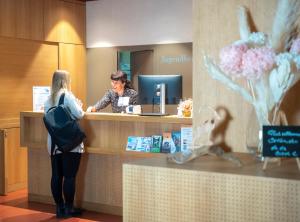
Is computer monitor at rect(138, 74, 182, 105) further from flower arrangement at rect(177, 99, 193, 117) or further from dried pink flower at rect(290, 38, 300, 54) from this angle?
dried pink flower at rect(290, 38, 300, 54)

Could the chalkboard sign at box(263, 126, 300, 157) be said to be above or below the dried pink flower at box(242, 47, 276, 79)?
below

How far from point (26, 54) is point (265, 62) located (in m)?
5.13

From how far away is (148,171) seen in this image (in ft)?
7.57

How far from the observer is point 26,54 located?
6.73m

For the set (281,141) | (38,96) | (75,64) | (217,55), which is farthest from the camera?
(75,64)

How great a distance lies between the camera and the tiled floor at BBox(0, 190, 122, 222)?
16.7 ft

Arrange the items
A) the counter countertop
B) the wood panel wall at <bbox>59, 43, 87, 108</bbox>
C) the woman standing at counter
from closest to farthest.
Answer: the counter countertop
the woman standing at counter
the wood panel wall at <bbox>59, 43, 87, 108</bbox>

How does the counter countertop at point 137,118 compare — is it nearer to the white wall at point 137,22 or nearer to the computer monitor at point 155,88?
the computer monitor at point 155,88

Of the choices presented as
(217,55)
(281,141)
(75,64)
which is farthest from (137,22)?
(281,141)

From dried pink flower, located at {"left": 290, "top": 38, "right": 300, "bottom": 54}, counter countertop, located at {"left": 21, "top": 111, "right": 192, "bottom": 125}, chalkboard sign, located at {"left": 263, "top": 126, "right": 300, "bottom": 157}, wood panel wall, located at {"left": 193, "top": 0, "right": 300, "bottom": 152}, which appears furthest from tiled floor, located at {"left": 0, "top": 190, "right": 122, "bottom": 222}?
dried pink flower, located at {"left": 290, "top": 38, "right": 300, "bottom": 54}

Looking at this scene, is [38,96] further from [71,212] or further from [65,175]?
[71,212]

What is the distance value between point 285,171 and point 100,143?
3.36 meters

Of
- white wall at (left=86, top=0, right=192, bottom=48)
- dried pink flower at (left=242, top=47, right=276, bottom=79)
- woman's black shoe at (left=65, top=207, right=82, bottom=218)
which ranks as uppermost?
white wall at (left=86, top=0, right=192, bottom=48)

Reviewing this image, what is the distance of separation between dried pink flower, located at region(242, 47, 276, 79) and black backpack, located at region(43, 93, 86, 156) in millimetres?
3073
